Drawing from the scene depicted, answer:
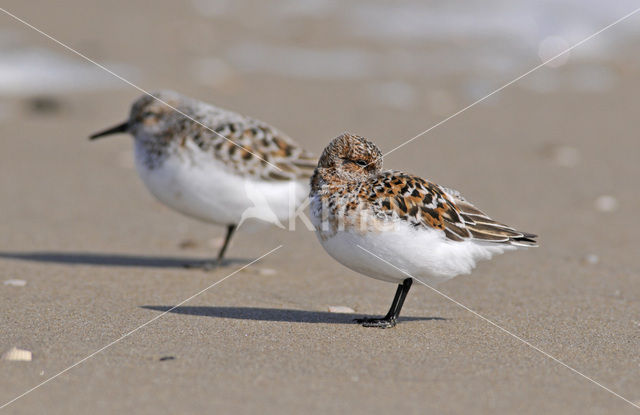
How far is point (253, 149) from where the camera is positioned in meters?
6.53

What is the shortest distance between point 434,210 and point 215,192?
2.12 m

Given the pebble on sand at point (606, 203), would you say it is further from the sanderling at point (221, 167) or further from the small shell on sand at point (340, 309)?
the small shell on sand at point (340, 309)

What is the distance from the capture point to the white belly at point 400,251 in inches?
177

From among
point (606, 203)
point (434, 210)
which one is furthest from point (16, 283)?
point (606, 203)

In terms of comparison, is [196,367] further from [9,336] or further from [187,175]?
[187,175]

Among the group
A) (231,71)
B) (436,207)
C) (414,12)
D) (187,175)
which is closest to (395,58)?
(231,71)

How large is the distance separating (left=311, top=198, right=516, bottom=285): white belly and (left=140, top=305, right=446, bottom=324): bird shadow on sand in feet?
1.61

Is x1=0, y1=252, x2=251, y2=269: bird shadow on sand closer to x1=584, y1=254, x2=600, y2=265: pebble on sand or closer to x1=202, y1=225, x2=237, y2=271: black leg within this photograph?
x1=202, y1=225, x2=237, y2=271: black leg

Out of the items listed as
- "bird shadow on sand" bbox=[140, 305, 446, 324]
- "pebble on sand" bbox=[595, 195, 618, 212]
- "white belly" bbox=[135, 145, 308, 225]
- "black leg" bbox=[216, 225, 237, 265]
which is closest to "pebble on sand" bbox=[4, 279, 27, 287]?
"bird shadow on sand" bbox=[140, 305, 446, 324]

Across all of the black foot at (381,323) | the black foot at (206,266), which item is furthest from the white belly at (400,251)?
the black foot at (206,266)

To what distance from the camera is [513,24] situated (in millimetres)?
17406

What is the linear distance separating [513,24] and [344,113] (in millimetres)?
7610

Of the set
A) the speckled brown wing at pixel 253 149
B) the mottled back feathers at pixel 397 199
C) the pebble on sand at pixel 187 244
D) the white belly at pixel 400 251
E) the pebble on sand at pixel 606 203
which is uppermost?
the pebble on sand at pixel 606 203

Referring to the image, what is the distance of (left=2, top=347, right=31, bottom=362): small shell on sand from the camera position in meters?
4.10
